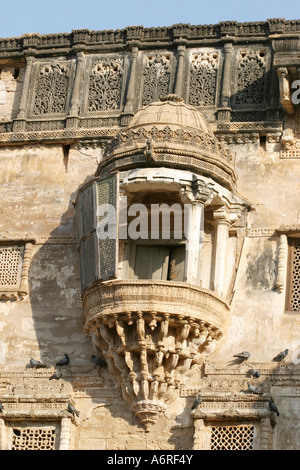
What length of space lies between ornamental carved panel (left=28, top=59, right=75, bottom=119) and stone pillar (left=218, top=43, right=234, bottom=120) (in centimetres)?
252

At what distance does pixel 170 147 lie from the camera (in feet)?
61.6

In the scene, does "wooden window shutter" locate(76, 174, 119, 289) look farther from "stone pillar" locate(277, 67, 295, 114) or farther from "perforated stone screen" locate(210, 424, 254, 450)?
"stone pillar" locate(277, 67, 295, 114)

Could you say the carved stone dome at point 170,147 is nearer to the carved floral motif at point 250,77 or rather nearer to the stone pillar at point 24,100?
the carved floral motif at point 250,77

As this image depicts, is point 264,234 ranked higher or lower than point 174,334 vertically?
higher

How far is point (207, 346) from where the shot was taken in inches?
730

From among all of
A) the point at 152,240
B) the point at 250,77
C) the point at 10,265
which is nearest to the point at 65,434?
the point at 10,265

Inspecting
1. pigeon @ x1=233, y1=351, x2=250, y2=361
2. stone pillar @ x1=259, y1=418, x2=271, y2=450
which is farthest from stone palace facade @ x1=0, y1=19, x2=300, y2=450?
pigeon @ x1=233, y1=351, x2=250, y2=361

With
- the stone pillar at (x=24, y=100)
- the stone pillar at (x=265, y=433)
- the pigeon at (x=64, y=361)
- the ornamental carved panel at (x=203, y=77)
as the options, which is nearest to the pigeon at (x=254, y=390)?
the stone pillar at (x=265, y=433)

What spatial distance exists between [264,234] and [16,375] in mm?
4192

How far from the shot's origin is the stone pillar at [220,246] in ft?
61.5
